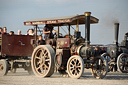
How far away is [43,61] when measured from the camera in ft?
38.8

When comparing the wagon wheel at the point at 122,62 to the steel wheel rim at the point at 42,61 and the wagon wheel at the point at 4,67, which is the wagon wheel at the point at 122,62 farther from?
the wagon wheel at the point at 4,67

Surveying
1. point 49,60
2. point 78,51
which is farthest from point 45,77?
point 78,51

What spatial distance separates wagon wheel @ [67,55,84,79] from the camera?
1085 centimetres

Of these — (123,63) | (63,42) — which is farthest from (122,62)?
(63,42)

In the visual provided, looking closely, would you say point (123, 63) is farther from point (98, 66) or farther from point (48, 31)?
point (48, 31)

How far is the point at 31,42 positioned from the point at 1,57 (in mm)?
1416

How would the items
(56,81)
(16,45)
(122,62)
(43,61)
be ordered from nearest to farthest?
(56,81), (43,61), (16,45), (122,62)

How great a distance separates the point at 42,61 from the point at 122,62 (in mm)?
4790

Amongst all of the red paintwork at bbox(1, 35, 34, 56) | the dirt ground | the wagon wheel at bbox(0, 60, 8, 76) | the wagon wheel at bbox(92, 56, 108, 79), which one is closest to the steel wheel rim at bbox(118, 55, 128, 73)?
the wagon wheel at bbox(92, 56, 108, 79)

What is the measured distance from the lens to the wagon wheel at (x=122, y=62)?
48.6 ft

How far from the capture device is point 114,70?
15570mm

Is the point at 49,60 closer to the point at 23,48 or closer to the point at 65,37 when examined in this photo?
the point at 65,37

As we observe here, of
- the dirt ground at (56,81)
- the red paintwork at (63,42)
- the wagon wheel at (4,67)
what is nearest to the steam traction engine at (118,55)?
the dirt ground at (56,81)

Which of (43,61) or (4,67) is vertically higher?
(43,61)
